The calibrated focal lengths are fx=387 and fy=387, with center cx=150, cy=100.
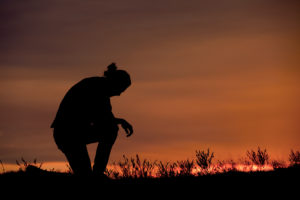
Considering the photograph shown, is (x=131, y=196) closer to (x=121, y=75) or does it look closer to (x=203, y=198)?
(x=203, y=198)

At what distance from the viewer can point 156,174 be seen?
8.45 m

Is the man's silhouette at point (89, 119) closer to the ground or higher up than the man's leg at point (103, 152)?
higher up

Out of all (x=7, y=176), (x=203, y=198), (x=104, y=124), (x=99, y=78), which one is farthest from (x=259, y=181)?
(x=7, y=176)

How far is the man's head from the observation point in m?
7.41

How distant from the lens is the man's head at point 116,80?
741 cm

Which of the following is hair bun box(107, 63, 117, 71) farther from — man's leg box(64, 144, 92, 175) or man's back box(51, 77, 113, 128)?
man's leg box(64, 144, 92, 175)

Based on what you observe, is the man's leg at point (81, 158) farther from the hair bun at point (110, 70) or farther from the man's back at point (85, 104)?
the hair bun at point (110, 70)

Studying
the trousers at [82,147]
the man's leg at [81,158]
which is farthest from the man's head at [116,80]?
the man's leg at [81,158]

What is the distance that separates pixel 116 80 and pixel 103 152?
143 centimetres

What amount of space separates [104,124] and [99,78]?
89 cm

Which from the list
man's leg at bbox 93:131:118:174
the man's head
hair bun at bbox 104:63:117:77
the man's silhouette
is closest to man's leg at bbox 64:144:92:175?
the man's silhouette

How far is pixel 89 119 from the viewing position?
7578mm

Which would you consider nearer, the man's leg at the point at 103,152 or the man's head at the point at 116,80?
the man's head at the point at 116,80

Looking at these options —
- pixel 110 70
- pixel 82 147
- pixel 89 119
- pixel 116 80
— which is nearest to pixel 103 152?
pixel 82 147
